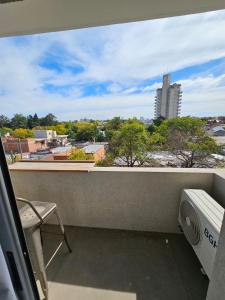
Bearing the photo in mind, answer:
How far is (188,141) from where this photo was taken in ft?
11.1

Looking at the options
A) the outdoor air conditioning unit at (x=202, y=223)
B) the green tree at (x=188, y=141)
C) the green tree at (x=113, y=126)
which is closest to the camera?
the outdoor air conditioning unit at (x=202, y=223)

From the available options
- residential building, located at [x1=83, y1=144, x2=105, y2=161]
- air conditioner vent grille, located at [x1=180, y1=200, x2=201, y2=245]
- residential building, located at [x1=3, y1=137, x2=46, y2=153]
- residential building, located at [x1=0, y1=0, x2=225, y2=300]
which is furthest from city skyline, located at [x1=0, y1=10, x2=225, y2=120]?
air conditioner vent grille, located at [x1=180, y1=200, x2=201, y2=245]

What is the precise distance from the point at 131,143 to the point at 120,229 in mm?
2253

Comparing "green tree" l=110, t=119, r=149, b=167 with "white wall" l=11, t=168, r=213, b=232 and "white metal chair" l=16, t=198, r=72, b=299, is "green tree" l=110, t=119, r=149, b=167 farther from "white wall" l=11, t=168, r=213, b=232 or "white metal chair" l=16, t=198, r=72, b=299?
"white metal chair" l=16, t=198, r=72, b=299

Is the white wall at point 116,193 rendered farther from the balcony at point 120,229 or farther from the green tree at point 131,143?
the green tree at point 131,143

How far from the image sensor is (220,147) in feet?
9.09

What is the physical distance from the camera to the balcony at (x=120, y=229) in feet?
4.37

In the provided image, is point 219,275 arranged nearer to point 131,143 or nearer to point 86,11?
point 86,11

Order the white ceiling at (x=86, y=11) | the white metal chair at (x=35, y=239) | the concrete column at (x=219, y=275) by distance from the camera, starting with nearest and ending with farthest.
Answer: the concrete column at (x=219, y=275) < the white ceiling at (x=86, y=11) < the white metal chair at (x=35, y=239)

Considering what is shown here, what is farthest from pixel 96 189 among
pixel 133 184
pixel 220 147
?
pixel 220 147

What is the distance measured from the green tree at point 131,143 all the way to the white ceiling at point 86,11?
7.62 feet

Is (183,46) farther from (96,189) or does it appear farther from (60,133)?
(60,133)

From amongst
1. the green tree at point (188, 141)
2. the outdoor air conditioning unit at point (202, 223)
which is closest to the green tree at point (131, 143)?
the green tree at point (188, 141)

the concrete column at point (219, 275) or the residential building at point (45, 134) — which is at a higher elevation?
the residential building at point (45, 134)
